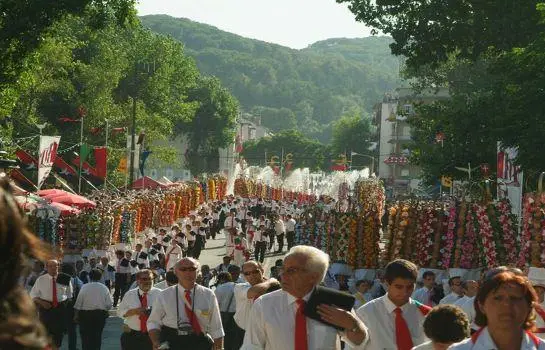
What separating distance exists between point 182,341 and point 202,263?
2972cm

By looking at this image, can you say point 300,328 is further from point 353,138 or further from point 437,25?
point 353,138

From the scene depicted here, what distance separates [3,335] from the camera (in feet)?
7.23

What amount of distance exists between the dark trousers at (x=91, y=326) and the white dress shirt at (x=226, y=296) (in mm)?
1719

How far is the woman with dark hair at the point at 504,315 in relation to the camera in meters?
5.04

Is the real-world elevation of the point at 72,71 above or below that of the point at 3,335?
above

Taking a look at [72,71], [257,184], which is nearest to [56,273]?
[72,71]

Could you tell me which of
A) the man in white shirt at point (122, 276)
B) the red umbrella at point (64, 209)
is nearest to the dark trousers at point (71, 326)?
the man in white shirt at point (122, 276)

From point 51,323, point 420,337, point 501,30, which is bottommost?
point 51,323

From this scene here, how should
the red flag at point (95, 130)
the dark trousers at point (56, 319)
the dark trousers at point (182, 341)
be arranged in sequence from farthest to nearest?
the red flag at point (95, 130) < the dark trousers at point (56, 319) < the dark trousers at point (182, 341)

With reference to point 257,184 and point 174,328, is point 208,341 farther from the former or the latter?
point 257,184

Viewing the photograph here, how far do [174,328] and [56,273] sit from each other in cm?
623

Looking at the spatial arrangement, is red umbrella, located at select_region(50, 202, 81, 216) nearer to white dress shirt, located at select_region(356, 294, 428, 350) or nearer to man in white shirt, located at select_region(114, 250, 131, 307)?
man in white shirt, located at select_region(114, 250, 131, 307)

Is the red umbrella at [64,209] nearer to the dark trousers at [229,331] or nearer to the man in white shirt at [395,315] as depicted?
the dark trousers at [229,331]

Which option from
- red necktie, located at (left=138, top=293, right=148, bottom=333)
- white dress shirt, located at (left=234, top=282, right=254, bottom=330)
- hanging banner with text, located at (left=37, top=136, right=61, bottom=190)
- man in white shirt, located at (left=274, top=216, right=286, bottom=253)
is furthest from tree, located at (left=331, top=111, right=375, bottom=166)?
white dress shirt, located at (left=234, top=282, right=254, bottom=330)
